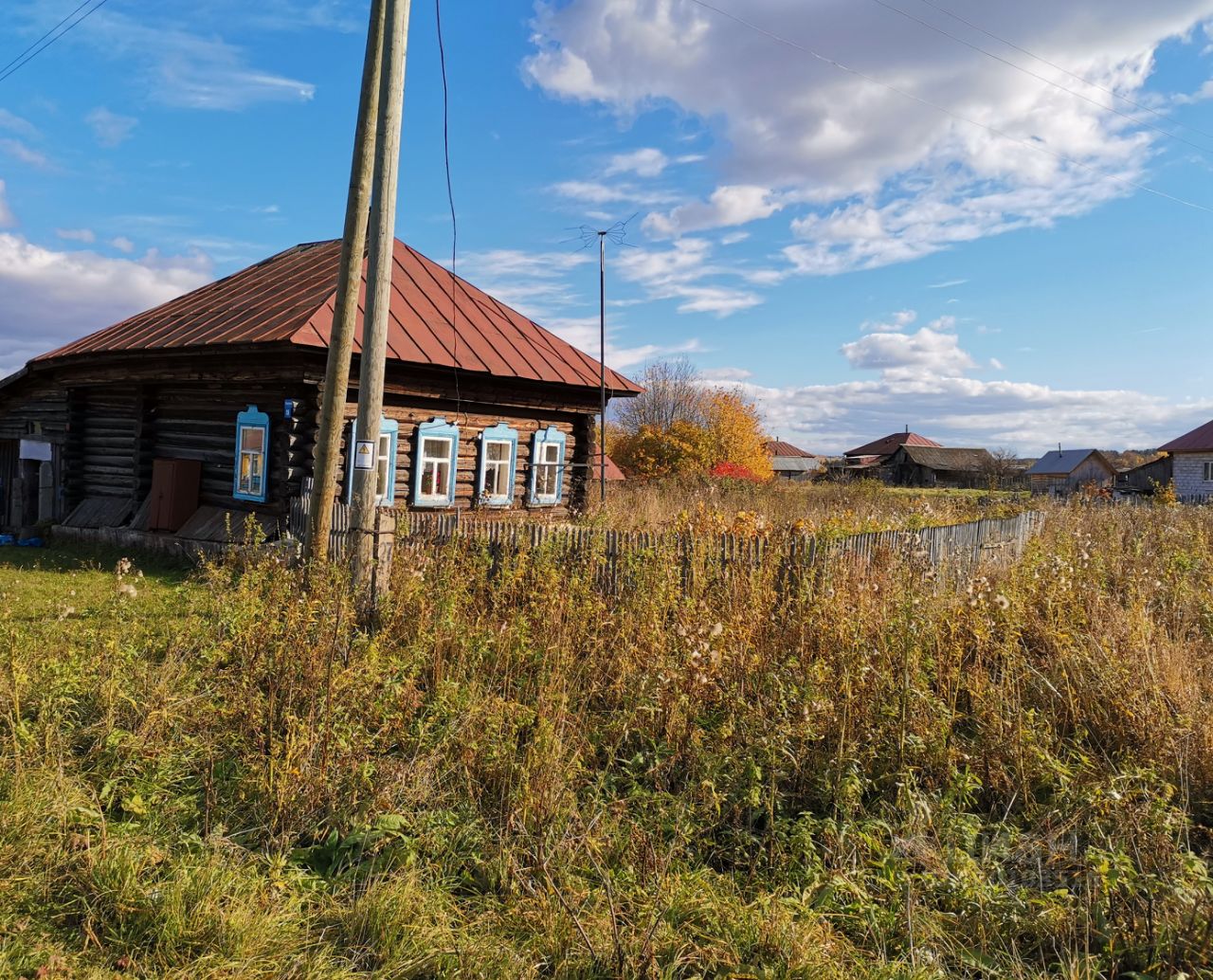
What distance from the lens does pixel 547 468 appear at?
666 inches

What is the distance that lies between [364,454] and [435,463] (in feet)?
25.6

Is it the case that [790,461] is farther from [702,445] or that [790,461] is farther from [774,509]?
[774,509]

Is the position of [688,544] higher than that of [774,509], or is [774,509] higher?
[774,509]

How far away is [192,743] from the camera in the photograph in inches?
173

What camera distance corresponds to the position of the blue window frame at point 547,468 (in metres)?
16.5

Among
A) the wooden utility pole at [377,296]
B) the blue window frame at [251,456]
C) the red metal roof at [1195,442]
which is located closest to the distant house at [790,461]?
the red metal roof at [1195,442]

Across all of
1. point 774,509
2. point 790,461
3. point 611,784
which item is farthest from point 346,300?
point 790,461

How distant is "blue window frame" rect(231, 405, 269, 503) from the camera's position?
1271 centimetres

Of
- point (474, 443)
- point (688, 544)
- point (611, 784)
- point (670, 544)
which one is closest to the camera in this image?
point (611, 784)

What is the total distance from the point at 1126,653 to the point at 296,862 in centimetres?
525

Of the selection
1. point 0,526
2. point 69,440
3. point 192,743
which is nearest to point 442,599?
point 192,743

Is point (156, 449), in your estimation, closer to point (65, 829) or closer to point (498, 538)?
point (498, 538)

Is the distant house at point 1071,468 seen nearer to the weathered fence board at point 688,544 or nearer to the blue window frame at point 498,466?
the blue window frame at point 498,466

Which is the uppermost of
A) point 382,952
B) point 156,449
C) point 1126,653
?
point 156,449
